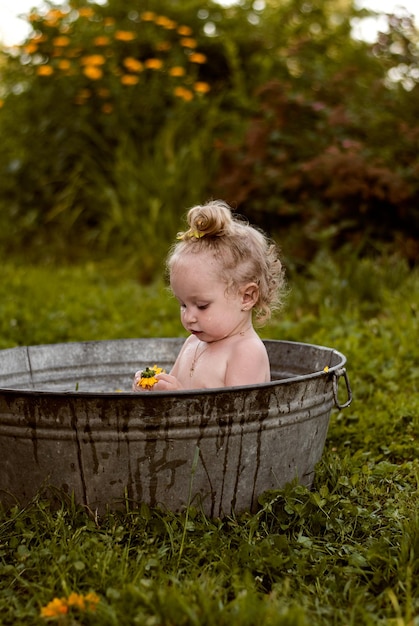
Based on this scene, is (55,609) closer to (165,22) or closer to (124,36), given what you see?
(124,36)

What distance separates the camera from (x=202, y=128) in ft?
23.4

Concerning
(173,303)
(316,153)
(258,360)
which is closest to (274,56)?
(316,153)

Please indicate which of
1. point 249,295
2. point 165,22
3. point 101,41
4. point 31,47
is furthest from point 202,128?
point 249,295

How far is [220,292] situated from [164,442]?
533 mm

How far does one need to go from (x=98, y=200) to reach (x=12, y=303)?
257 centimetres

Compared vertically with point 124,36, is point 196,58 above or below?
below

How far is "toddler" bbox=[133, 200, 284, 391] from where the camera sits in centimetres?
237

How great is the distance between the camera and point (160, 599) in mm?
1678

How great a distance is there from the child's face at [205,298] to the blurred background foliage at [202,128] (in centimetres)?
295

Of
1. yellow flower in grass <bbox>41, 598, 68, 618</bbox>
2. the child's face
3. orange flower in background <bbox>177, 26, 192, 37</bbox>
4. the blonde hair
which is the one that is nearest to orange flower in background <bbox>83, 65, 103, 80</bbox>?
orange flower in background <bbox>177, 26, 192, 37</bbox>

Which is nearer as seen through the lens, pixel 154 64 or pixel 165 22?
pixel 154 64

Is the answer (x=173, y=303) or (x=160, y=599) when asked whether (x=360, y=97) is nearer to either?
(x=173, y=303)

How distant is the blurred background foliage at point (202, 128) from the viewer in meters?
5.59

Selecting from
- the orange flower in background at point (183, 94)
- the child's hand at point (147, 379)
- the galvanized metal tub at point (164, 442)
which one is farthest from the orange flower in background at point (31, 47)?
the galvanized metal tub at point (164, 442)
